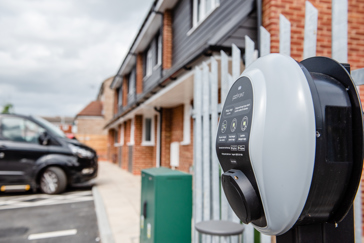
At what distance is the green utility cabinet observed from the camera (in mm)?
2898

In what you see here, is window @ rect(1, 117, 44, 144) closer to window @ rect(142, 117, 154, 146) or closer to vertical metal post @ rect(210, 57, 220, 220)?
window @ rect(142, 117, 154, 146)

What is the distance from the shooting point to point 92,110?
3925cm

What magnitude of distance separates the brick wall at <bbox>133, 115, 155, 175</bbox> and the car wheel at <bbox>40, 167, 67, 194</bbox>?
4468mm

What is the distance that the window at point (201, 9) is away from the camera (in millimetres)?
7168

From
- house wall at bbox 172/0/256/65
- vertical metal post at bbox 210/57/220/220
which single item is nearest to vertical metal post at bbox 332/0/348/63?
vertical metal post at bbox 210/57/220/220

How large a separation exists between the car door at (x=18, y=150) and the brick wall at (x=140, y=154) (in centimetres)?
474

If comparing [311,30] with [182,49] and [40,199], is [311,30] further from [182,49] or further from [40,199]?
[40,199]

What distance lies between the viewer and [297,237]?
3.84ft

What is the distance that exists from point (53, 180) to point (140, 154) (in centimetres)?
480

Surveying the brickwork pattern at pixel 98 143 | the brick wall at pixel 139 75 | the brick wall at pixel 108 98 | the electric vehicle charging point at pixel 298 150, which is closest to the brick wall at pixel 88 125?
the brick wall at pixel 108 98

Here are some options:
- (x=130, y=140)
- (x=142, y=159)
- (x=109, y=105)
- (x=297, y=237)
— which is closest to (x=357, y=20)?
(x=297, y=237)

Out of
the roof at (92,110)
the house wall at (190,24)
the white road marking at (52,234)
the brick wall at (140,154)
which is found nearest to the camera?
the white road marking at (52,234)

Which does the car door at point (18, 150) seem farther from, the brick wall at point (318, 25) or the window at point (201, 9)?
the brick wall at point (318, 25)

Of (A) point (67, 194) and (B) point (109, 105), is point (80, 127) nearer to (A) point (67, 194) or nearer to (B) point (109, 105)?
(B) point (109, 105)
